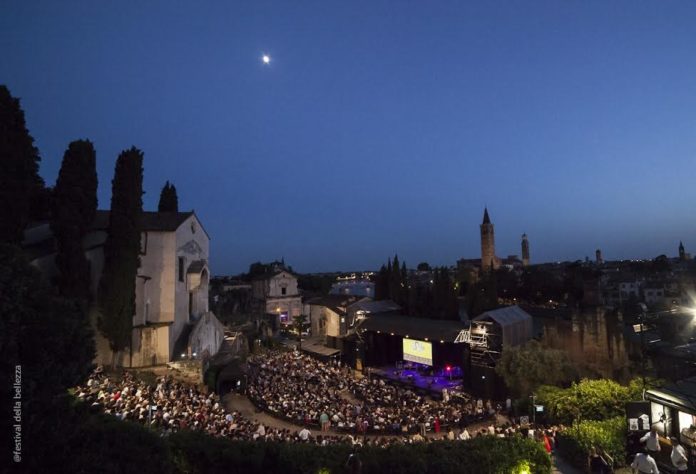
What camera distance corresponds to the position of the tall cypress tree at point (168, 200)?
121 ft

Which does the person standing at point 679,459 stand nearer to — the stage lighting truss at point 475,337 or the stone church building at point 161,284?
the stage lighting truss at point 475,337

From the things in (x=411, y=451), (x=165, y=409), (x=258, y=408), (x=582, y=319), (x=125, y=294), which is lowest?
(x=258, y=408)

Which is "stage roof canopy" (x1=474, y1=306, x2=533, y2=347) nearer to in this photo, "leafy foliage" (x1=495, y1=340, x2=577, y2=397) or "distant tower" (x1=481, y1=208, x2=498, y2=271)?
"leafy foliage" (x1=495, y1=340, x2=577, y2=397)

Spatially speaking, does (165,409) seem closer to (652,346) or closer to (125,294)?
(125,294)

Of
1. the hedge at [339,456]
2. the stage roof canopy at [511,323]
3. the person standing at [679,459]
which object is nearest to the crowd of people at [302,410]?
the hedge at [339,456]

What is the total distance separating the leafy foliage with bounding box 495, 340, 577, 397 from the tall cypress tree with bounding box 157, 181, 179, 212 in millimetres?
33131

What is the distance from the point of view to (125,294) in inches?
909

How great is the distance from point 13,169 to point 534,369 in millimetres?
31187

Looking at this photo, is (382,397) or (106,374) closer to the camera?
(106,374)

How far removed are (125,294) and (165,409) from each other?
27.3 ft

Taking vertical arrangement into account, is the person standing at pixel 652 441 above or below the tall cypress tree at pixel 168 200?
below

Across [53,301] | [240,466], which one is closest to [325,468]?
[240,466]

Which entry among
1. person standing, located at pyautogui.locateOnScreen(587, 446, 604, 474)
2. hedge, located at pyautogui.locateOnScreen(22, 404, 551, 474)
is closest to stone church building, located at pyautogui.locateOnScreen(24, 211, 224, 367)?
Result: hedge, located at pyautogui.locateOnScreen(22, 404, 551, 474)

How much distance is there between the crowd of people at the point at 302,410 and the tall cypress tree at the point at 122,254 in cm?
310
